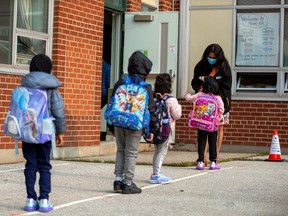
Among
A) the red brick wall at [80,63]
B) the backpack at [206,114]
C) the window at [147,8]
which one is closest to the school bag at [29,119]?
the backpack at [206,114]

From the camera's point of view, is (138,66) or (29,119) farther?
(138,66)

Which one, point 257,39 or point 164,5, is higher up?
point 164,5

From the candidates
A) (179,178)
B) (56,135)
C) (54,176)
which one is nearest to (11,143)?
(54,176)

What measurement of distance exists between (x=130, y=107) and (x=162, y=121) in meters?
1.02

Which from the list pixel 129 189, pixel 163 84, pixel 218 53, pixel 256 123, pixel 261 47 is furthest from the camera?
pixel 261 47

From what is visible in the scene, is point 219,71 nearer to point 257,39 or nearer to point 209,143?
point 209,143

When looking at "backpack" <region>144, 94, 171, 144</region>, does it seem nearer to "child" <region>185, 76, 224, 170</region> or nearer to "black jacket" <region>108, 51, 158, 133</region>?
"black jacket" <region>108, 51, 158, 133</region>

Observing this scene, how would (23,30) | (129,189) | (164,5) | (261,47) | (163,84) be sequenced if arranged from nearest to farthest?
(129,189), (163,84), (23,30), (261,47), (164,5)

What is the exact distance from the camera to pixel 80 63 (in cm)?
1157

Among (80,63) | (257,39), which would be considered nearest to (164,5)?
(257,39)

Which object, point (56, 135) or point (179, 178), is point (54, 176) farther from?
point (56, 135)

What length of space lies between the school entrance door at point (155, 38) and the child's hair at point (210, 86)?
3739 millimetres

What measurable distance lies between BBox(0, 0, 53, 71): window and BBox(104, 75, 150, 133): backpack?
124 inches

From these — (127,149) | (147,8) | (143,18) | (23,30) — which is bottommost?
(127,149)
